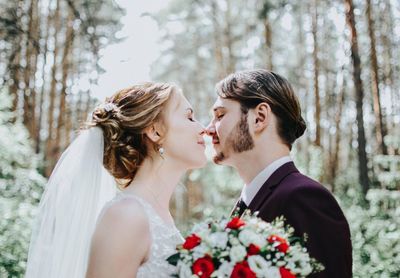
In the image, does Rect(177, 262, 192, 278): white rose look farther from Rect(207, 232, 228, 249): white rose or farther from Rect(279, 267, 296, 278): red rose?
Rect(279, 267, 296, 278): red rose

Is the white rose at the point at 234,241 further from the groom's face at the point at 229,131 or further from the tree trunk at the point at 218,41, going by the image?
the tree trunk at the point at 218,41

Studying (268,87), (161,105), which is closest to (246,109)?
(268,87)

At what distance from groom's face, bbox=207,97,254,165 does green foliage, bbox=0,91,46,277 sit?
2671 mm

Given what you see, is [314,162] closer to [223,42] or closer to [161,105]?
[161,105]

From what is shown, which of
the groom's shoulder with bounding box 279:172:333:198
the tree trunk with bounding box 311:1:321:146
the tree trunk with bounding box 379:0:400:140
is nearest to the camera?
the groom's shoulder with bounding box 279:172:333:198

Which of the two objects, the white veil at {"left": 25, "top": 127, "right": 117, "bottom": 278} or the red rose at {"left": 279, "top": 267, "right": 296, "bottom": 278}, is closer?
the red rose at {"left": 279, "top": 267, "right": 296, "bottom": 278}

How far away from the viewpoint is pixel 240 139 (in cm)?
310

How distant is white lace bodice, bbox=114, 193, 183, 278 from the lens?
8.32 feet

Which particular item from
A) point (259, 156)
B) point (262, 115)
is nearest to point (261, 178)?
point (259, 156)

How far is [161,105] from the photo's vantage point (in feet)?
9.66

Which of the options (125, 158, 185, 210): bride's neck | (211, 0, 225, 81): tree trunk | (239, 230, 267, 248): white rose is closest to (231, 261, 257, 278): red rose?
(239, 230, 267, 248): white rose

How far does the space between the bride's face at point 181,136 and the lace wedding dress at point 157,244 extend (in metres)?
0.39

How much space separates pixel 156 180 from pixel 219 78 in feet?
44.6

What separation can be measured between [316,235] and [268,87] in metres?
0.98
